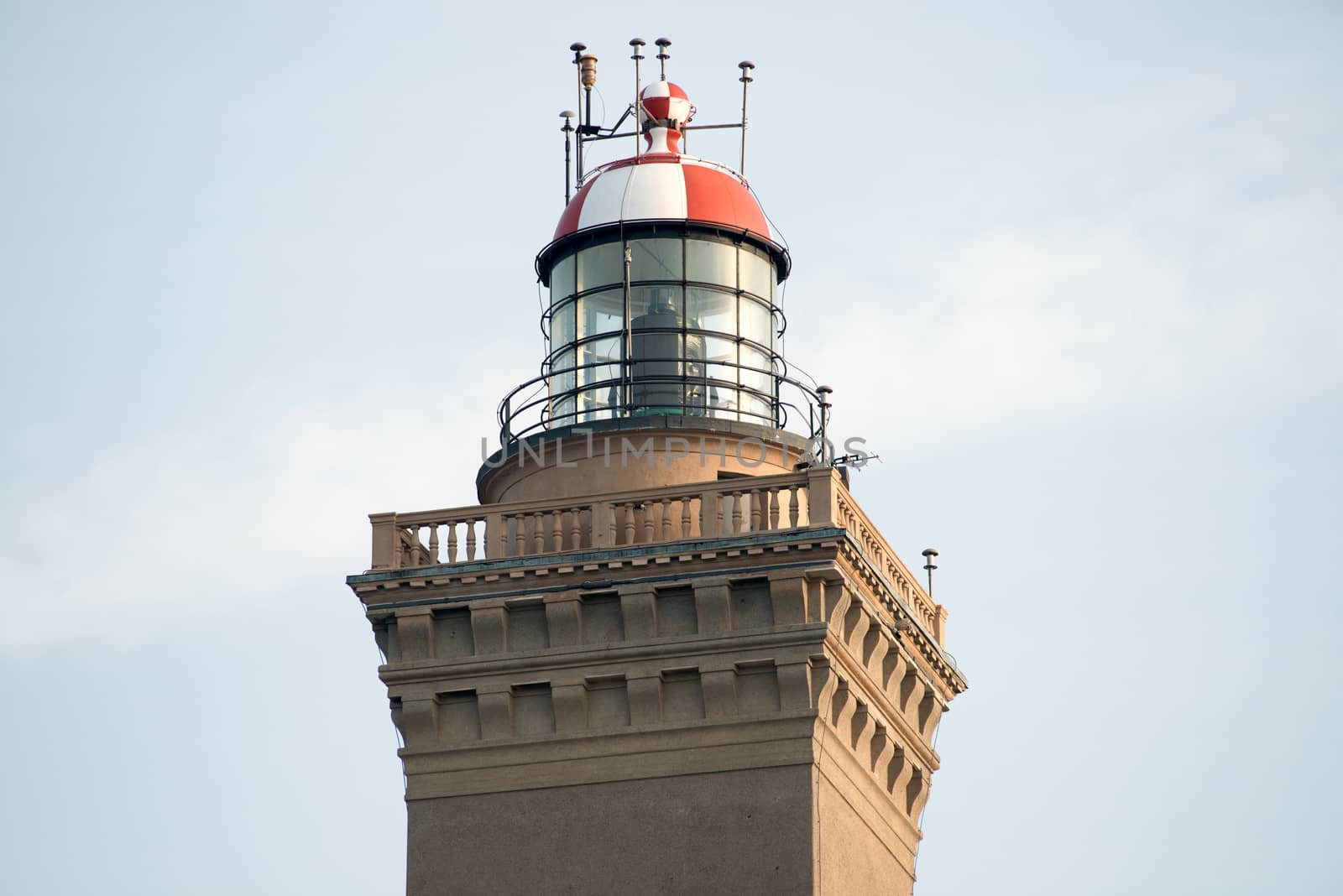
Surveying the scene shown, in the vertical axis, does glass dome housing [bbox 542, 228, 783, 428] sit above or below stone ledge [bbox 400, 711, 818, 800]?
above

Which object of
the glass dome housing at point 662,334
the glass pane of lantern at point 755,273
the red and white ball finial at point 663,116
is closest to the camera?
the glass dome housing at point 662,334

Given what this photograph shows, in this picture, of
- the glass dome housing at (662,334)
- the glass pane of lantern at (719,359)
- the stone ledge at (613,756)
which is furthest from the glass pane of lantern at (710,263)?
the stone ledge at (613,756)

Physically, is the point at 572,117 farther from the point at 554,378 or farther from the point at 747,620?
the point at 747,620

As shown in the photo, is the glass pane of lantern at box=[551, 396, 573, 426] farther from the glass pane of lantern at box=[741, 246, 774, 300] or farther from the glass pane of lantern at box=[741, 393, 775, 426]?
the glass pane of lantern at box=[741, 246, 774, 300]

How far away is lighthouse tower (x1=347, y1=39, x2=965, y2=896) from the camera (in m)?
27.0

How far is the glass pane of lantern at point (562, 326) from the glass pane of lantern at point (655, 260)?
78 centimetres

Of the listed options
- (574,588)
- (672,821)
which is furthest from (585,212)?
(672,821)

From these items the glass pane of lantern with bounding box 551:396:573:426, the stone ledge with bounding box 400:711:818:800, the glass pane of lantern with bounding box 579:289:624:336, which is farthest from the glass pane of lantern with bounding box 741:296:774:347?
the stone ledge with bounding box 400:711:818:800

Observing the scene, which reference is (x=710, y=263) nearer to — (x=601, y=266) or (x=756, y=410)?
(x=601, y=266)

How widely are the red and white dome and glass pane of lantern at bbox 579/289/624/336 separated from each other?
0.74m

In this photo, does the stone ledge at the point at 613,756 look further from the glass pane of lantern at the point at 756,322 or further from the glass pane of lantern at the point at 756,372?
the glass pane of lantern at the point at 756,322

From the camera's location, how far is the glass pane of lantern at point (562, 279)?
2986cm

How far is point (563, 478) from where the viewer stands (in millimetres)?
28969

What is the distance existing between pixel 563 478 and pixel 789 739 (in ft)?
12.3
